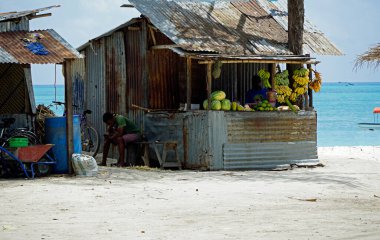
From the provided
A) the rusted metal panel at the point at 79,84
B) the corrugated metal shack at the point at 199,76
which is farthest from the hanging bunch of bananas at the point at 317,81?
the rusted metal panel at the point at 79,84

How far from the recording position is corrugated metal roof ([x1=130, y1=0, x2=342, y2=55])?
64.6 ft

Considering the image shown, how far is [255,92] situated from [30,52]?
19.4 feet

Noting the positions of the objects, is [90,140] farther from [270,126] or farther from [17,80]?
[270,126]

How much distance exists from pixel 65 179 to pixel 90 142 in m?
5.70

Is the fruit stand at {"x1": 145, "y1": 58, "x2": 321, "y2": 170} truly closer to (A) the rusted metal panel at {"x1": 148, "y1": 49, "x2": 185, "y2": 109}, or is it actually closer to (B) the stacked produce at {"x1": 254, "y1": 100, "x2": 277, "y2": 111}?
(B) the stacked produce at {"x1": 254, "y1": 100, "x2": 277, "y2": 111}

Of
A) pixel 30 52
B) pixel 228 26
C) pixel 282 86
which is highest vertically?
pixel 228 26

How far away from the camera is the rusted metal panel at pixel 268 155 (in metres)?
19.3

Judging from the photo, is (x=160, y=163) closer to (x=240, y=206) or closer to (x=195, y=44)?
(x=195, y=44)

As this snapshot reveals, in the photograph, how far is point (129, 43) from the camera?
21031mm

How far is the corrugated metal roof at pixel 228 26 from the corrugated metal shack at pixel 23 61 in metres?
2.89

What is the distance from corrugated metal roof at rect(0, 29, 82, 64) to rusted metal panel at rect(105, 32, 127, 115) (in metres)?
3.73

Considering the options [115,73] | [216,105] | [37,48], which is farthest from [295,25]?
[37,48]

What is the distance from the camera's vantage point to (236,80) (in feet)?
70.0

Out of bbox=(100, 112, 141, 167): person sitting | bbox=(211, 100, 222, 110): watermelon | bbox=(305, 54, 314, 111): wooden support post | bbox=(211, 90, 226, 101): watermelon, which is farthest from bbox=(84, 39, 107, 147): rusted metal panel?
bbox=(305, 54, 314, 111): wooden support post
